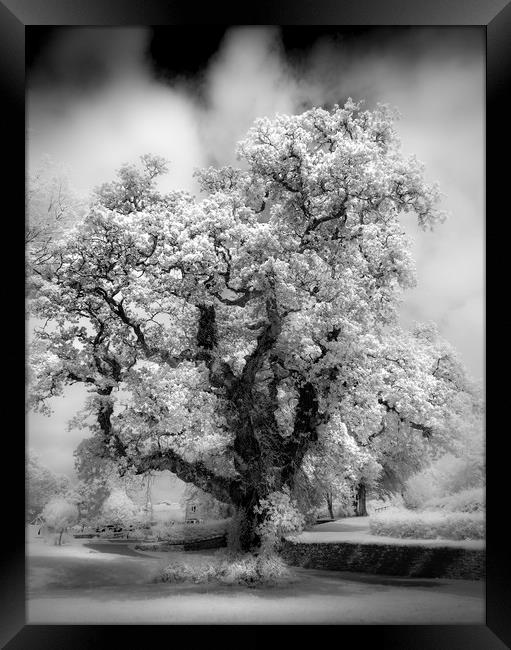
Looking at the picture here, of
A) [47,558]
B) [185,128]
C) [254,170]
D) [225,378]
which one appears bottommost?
[47,558]

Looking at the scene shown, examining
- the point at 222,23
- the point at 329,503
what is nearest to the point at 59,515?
the point at 329,503

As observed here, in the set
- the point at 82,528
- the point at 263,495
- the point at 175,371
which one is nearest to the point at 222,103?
the point at 175,371

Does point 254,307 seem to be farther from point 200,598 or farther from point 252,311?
point 200,598

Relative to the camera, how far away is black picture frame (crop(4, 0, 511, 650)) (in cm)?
553

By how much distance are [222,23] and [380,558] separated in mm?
5172

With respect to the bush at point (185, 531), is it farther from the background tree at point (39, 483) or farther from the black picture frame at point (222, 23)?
the background tree at point (39, 483)

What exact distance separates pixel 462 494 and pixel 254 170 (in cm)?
357

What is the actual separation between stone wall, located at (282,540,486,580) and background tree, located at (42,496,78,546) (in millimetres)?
1964

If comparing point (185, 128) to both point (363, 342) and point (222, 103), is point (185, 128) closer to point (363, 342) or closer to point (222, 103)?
point (222, 103)

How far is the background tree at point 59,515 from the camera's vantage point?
5562 millimetres

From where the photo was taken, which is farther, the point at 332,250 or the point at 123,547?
the point at 332,250

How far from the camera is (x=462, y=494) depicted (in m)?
5.70

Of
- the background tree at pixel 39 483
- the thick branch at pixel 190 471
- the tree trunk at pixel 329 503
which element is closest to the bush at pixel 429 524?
the tree trunk at pixel 329 503

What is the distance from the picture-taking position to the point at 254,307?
6012mm
